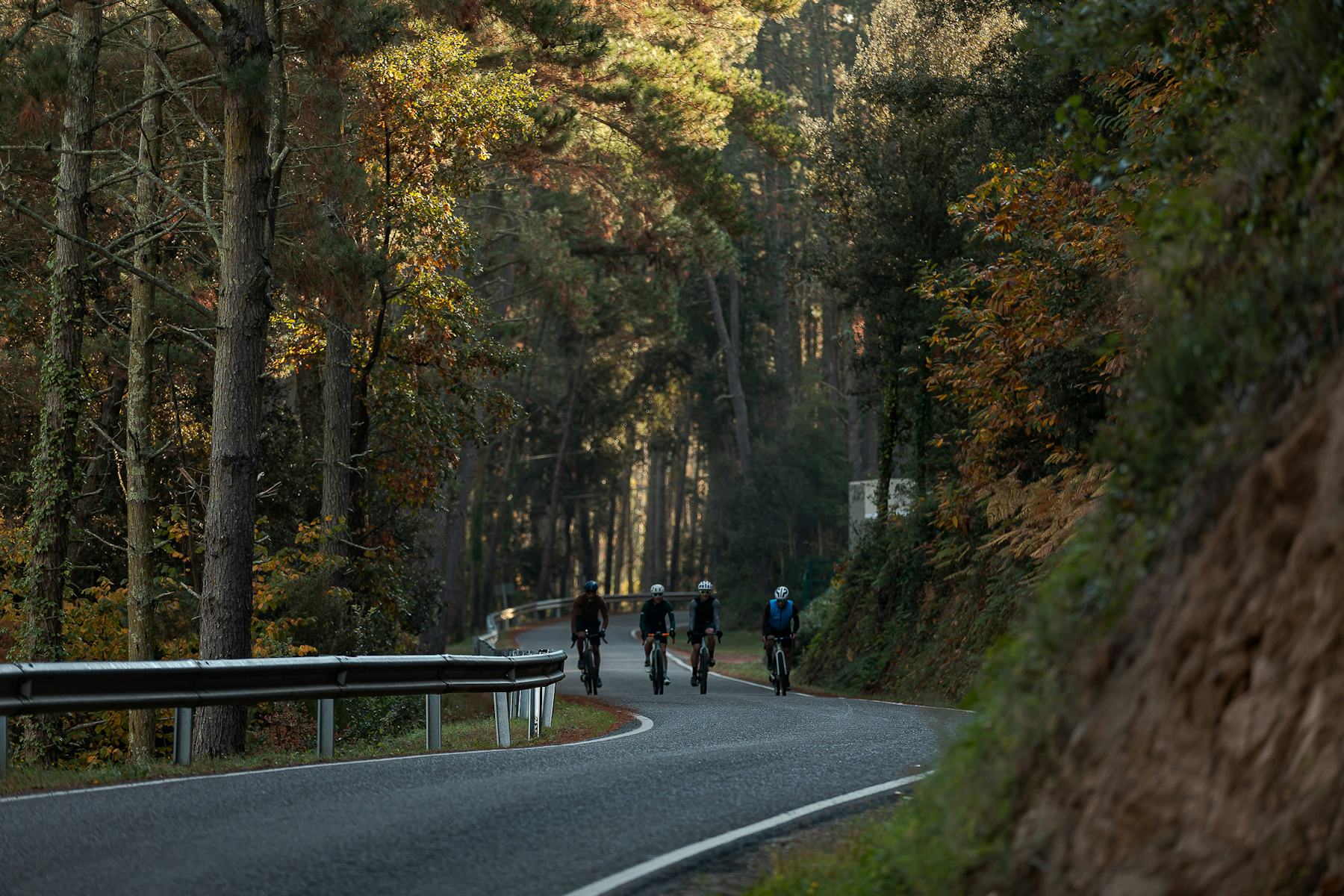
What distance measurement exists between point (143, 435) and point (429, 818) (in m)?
13.2

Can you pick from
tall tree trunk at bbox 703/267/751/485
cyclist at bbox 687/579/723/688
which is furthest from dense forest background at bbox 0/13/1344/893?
tall tree trunk at bbox 703/267/751/485

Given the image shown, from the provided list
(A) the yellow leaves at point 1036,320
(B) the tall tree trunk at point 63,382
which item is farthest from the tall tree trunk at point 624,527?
(B) the tall tree trunk at point 63,382

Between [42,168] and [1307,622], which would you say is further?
[42,168]

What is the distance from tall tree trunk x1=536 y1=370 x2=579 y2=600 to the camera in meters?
63.6

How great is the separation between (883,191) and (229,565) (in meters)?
15.4

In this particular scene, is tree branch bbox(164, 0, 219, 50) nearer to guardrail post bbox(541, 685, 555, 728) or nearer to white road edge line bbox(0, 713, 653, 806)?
guardrail post bbox(541, 685, 555, 728)

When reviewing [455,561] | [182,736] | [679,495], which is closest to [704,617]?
[182,736]

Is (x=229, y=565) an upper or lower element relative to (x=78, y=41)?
lower

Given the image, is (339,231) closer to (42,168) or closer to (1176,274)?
(42,168)

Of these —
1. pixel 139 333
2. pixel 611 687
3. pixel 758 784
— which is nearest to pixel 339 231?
pixel 139 333

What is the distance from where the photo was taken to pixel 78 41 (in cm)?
1967

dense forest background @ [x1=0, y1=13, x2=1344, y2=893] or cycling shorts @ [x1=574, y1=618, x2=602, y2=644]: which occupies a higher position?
dense forest background @ [x1=0, y1=13, x2=1344, y2=893]

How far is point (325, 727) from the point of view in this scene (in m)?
12.5

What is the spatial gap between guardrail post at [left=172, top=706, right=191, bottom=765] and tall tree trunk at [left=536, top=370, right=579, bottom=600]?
170ft
